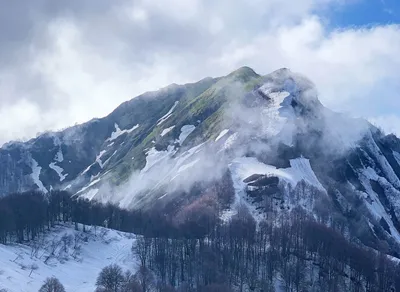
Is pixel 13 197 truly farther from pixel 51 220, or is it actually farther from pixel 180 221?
pixel 180 221

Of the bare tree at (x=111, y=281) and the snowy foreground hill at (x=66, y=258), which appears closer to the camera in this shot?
the bare tree at (x=111, y=281)

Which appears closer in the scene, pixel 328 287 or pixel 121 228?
pixel 328 287

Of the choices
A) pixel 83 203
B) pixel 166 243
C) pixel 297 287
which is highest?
pixel 83 203

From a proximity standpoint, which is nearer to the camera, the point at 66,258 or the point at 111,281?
the point at 111,281

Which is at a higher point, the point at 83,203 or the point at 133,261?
the point at 83,203

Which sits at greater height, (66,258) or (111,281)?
(66,258)

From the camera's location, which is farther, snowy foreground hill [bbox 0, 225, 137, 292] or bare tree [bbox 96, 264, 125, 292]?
snowy foreground hill [bbox 0, 225, 137, 292]

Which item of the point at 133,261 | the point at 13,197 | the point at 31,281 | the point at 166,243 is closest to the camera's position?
the point at 31,281

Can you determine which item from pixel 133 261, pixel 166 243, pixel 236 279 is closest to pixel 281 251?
pixel 236 279
